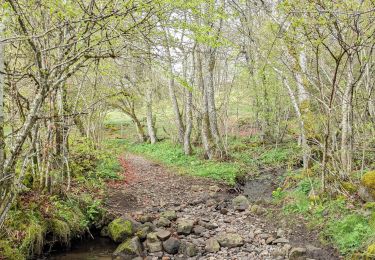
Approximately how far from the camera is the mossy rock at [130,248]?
666 cm

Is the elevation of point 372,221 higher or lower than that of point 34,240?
higher

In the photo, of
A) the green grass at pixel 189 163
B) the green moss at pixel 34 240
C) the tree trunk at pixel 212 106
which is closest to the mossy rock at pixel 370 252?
the green moss at pixel 34 240

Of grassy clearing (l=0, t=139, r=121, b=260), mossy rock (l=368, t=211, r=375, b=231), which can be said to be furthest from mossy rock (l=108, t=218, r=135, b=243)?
mossy rock (l=368, t=211, r=375, b=231)

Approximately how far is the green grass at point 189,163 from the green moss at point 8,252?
755cm

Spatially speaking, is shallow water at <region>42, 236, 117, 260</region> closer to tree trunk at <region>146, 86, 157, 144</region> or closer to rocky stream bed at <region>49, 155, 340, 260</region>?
rocky stream bed at <region>49, 155, 340, 260</region>

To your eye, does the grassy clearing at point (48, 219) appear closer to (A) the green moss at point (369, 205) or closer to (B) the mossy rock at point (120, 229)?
(B) the mossy rock at point (120, 229)

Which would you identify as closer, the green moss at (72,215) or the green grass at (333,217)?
the green grass at (333,217)

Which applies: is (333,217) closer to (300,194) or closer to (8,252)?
(300,194)

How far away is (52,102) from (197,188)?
5.82 m

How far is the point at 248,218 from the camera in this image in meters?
8.62

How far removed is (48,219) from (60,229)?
1.04 feet

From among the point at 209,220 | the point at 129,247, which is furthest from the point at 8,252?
the point at 209,220

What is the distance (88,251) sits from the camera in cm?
696

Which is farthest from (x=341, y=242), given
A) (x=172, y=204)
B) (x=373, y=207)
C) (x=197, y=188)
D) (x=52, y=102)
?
(x=52, y=102)
